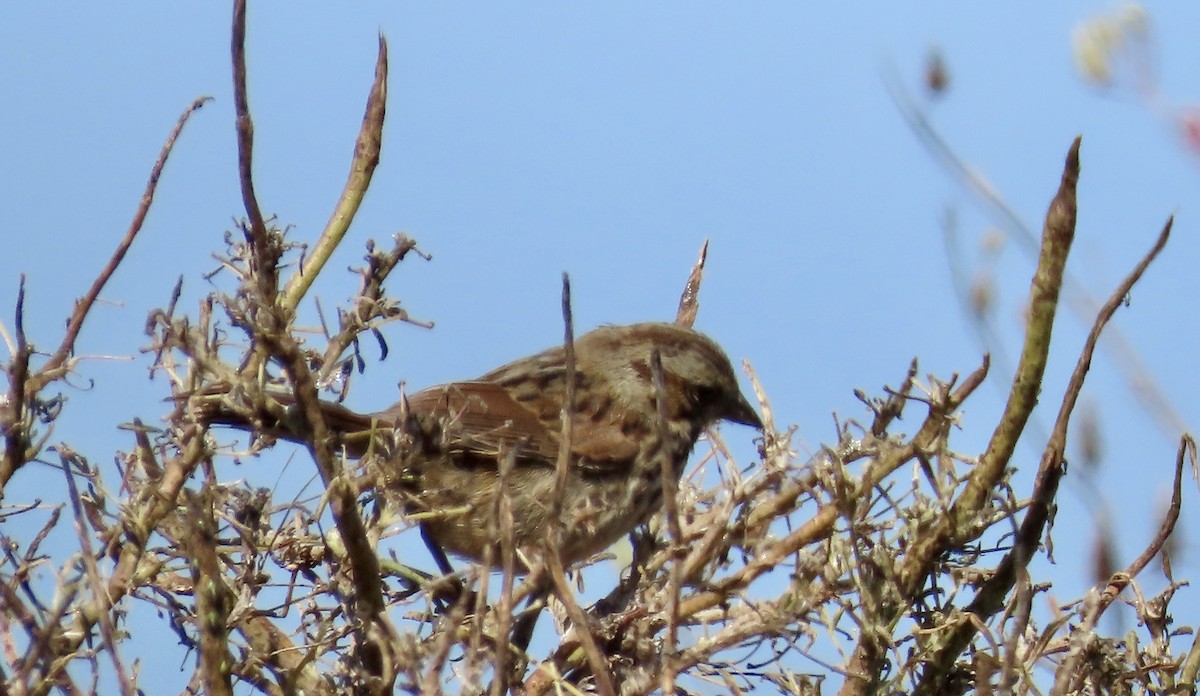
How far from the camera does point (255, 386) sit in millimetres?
1725

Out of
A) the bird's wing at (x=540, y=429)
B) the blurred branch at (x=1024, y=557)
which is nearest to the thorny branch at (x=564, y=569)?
the blurred branch at (x=1024, y=557)

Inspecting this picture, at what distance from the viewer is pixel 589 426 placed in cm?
398

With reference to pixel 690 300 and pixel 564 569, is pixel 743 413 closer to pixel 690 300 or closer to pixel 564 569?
pixel 690 300

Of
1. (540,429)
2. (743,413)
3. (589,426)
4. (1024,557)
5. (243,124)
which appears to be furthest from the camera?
(743,413)

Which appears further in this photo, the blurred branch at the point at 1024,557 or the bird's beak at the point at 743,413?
the bird's beak at the point at 743,413

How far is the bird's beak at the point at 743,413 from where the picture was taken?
416cm

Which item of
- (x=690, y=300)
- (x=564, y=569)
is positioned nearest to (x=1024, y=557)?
(x=564, y=569)

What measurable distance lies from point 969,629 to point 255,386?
3.71 feet

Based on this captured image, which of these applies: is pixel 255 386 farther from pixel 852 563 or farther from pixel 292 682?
pixel 852 563

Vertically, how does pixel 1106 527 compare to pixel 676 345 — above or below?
below

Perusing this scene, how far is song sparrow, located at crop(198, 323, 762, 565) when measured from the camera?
3.44 meters

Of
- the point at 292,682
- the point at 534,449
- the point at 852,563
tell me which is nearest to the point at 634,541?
the point at 852,563

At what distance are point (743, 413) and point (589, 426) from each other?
50 centimetres

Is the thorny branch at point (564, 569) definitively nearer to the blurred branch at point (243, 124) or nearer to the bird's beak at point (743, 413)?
the blurred branch at point (243, 124)
